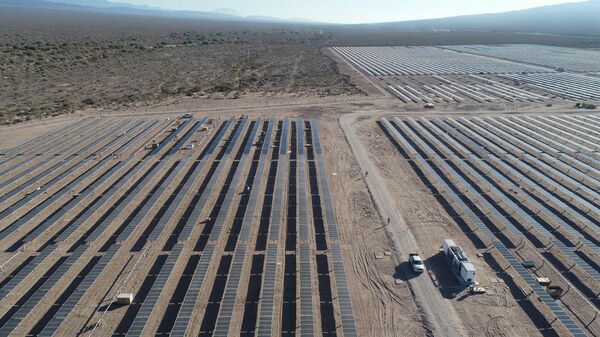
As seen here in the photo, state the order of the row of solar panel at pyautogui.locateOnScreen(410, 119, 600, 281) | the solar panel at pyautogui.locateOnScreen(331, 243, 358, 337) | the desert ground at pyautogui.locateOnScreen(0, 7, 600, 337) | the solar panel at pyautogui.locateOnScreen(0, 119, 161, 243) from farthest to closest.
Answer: the solar panel at pyautogui.locateOnScreen(0, 119, 161, 243), the row of solar panel at pyautogui.locateOnScreen(410, 119, 600, 281), the desert ground at pyautogui.locateOnScreen(0, 7, 600, 337), the solar panel at pyautogui.locateOnScreen(331, 243, 358, 337)

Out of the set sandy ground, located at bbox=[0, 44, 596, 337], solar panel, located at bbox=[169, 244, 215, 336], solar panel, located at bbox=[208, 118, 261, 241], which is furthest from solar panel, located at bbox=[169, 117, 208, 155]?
solar panel, located at bbox=[169, 244, 215, 336]

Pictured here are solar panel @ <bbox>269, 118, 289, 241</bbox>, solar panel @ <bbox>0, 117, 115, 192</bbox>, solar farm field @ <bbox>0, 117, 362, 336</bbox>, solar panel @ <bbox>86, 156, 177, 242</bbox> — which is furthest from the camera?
solar panel @ <bbox>0, 117, 115, 192</bbox>

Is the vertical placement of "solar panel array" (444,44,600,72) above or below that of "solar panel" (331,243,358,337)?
above

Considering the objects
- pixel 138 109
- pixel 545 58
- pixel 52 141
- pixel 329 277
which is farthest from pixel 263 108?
pixel 545 58

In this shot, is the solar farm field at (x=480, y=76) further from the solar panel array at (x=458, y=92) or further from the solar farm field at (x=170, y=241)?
the solar farm field at (x=170, y=241)

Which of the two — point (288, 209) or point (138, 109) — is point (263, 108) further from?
point (288, 209)

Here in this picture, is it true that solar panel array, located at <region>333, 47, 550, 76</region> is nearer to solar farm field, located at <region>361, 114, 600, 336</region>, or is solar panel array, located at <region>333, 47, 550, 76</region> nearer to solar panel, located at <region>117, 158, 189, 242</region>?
solar farm field, located at <region>361, 114, 600, 336</region>
